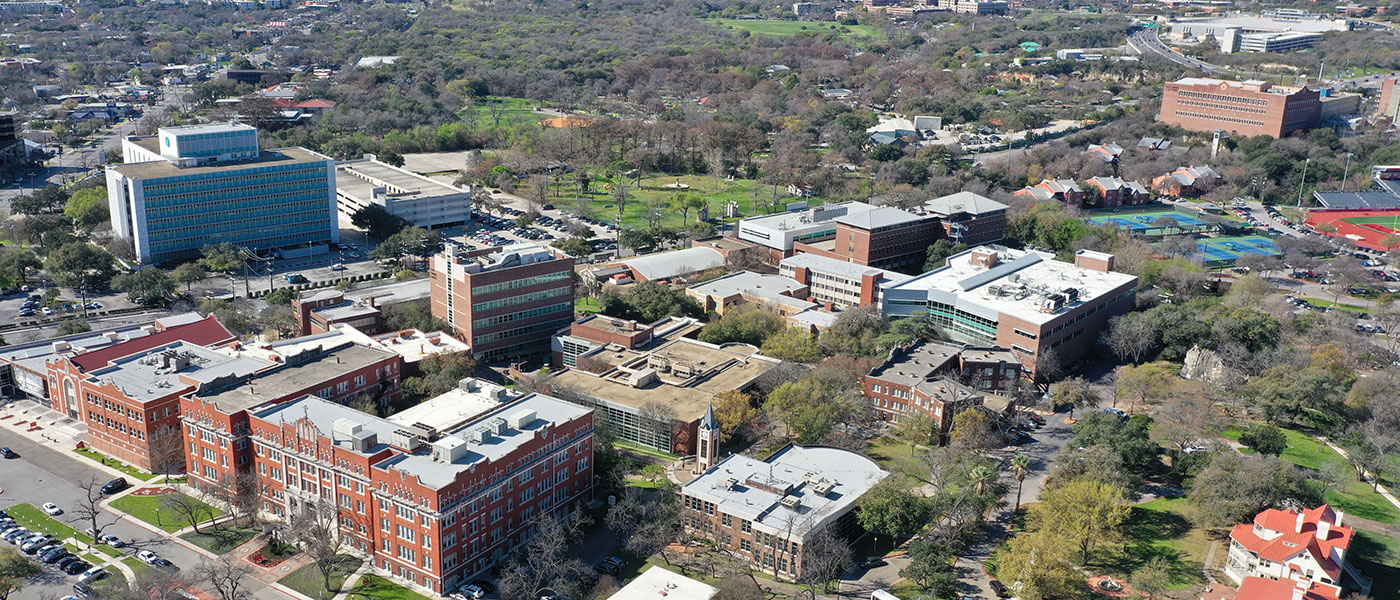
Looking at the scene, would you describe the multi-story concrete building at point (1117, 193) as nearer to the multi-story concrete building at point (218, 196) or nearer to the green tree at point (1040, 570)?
the multi-story concrete building at point (218, 196)

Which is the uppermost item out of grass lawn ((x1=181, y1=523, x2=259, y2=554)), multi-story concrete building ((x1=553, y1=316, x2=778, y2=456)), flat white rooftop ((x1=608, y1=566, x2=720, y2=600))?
multi-story concrete building ((x1=553, y1=316, x2=778, y2=456))

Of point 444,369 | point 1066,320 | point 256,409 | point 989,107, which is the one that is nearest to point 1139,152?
point 989,107

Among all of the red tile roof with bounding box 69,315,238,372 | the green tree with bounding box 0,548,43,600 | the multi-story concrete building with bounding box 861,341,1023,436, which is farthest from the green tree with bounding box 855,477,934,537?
the red tile roof with bounding box 69,315,238,372

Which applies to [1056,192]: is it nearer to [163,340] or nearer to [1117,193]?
[1117,193]

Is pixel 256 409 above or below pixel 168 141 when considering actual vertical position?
below

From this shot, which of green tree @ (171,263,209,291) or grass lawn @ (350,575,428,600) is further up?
green tree @ (171,263,209,291)

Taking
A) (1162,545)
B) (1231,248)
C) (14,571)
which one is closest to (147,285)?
(14,571)

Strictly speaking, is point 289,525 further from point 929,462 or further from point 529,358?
point 929,462

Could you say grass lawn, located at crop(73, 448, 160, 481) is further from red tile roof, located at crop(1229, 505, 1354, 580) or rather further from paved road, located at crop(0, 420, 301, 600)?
red tile roof, located at crop(1229, 505, 1354, 580)
